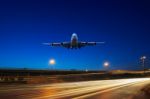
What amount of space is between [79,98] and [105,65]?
84751 millimetres

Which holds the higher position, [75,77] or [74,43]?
[74,43]

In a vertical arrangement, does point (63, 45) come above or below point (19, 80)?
above

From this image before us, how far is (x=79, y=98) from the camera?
862 inches

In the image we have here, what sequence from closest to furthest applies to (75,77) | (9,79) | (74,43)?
(9,79) → (75,77) → (74,43)

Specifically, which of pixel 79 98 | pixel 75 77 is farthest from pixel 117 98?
pixel 75 77

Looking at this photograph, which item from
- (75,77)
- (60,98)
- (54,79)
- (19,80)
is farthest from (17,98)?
(75,77)

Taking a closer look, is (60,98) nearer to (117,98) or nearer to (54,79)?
(117,98)

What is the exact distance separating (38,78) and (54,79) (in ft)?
17.6

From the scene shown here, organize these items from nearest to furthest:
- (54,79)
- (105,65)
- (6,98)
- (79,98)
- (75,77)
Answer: (6,98)
(79,98)
(54,79)
(75,77)
(105,65)

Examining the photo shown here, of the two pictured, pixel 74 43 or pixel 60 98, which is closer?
pixel 60 98

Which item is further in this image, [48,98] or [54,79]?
[54,79]

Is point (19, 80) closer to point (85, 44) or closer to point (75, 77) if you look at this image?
point (75, 77)

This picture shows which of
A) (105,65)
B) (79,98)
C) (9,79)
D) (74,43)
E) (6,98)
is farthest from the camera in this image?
(105,65)

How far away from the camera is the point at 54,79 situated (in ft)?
180
